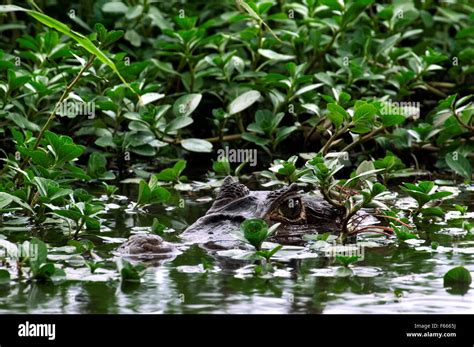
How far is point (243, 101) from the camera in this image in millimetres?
8391

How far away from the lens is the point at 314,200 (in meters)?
6.64

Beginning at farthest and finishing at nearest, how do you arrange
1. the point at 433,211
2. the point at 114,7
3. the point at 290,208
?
the point at 114,7 → the point at 433,211 → the point at 290,208

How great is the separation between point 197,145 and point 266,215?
2017 mm

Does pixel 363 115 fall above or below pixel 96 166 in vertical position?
above

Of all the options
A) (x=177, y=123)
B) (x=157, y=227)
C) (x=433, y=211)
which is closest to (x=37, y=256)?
(x=157, y=227)

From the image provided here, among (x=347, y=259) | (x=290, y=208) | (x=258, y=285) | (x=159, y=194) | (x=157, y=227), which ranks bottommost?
(x=258, y=285)

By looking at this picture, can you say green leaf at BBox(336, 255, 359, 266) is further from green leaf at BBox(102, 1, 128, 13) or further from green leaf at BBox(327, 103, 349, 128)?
green leaf at BBox(102, 1, 128, 13)

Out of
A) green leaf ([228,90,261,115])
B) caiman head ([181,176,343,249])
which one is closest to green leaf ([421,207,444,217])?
caiman head ([181,176,343,249])

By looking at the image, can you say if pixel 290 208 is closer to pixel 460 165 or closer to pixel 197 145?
pixel 197 145

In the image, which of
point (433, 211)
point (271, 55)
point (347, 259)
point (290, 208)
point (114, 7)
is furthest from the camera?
point (114, 7)

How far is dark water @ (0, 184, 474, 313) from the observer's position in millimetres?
4723
